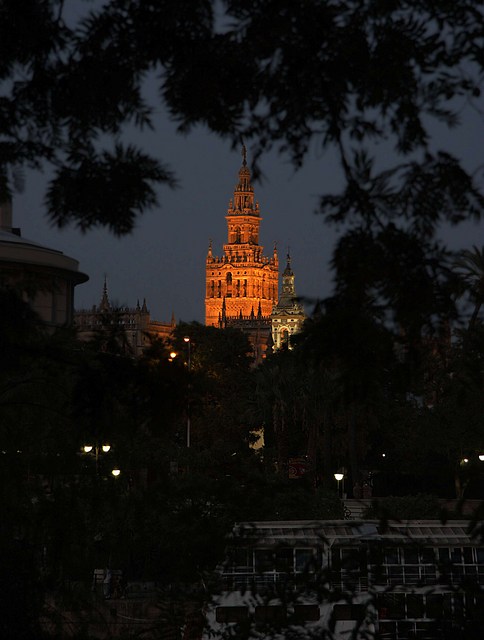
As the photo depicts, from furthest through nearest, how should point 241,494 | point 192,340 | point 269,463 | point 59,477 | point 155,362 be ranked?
point 192,340, point 269,463, point 59,477, point 241,494, point 155,362

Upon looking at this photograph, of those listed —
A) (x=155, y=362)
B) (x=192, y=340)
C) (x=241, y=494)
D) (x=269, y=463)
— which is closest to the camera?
(x=155, y=362)

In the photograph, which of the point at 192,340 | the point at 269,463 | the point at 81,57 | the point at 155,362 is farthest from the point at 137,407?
the point at 192,340

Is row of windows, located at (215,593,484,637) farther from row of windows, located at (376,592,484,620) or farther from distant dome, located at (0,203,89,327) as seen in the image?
distant dome, located at (0,203,89,327)

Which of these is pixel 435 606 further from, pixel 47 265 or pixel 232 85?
pixel 47 265

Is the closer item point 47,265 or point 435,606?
point 435,606

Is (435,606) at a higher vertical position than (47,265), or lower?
lower

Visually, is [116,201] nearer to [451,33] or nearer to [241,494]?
[451,33]

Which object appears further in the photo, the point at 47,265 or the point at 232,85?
the point at 47,265

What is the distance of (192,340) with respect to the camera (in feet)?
344

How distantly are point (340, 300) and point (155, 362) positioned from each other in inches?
76.9

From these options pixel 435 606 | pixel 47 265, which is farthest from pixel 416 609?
pixel 47 265

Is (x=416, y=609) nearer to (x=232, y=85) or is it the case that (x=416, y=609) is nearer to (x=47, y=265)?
(x=232, y=85)

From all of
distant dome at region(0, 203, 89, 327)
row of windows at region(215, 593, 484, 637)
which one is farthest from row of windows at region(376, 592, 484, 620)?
distant dome at region(0, 203, 89, 327)

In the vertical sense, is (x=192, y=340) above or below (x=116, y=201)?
above
